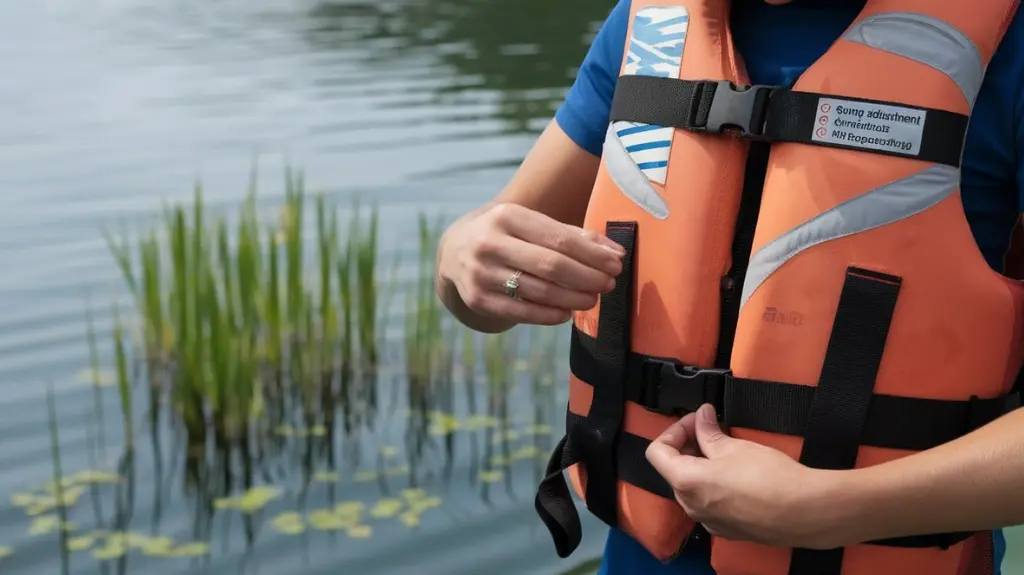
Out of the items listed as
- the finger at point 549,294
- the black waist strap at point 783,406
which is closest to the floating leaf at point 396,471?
the black waist strap at point 783,406

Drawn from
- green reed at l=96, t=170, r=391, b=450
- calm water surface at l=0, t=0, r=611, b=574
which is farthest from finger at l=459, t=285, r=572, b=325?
green reed at l=96, t=170, r=391, b=450

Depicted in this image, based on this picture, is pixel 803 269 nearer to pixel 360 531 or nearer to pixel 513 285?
pixel 513 285

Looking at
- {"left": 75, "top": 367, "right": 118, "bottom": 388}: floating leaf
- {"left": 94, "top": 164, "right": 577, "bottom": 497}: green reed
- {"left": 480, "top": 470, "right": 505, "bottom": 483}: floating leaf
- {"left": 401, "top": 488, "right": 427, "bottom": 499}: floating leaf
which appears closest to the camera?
{"left": 94, "top": 164, "right": 577, "bottom": 497}: green reed

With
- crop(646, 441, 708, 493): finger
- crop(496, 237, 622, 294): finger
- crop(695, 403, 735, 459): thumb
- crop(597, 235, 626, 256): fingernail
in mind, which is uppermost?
crop(597, 235, 626, 256): fingernail

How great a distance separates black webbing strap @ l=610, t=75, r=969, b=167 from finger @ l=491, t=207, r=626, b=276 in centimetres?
24

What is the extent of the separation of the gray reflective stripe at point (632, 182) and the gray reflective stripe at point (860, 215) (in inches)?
7.0

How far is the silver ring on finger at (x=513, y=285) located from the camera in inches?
65.4

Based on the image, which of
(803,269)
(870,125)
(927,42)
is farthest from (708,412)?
(927,42)

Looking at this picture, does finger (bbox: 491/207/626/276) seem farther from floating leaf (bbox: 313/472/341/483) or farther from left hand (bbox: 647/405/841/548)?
floating leaf (bbox: 313/472/341/483)

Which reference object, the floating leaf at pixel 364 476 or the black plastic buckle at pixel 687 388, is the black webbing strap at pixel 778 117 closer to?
the black plastic buckle at pixel 687 388

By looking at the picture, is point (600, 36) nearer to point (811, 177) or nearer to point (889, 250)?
point (811, 177)

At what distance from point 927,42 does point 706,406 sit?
571 mm

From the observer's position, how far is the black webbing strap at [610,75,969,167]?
1532 millimetres

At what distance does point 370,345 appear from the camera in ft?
16.8
